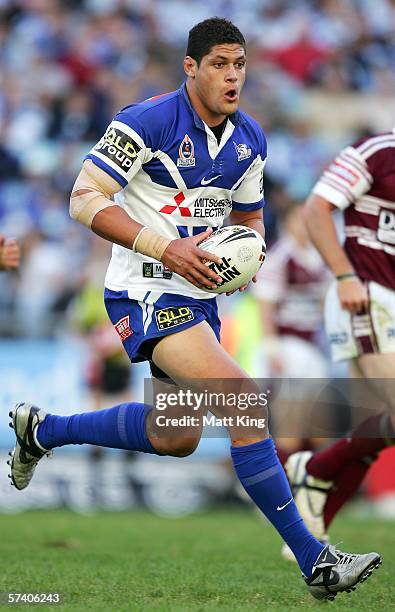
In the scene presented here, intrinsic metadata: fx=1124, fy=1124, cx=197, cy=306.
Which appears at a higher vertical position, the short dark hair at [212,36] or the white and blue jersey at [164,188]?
the short dark hair at [212,36]

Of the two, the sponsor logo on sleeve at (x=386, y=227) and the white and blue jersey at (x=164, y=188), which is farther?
the sponsor logo on sleeve at (x=386, y=227)

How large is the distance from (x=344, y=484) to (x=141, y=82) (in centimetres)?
964

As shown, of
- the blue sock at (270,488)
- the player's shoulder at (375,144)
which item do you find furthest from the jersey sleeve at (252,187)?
the blue sock at (270,488)

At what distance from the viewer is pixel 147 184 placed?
5.34m

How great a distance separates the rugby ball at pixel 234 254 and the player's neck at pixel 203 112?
56 centimetres

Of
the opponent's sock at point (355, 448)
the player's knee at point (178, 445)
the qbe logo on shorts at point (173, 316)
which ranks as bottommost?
the opponent's sock at point (355, 448)

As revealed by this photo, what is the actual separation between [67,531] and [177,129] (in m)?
4.10

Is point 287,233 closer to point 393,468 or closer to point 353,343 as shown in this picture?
point 393,468

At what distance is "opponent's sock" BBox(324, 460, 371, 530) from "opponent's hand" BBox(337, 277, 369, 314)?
39.5 inches

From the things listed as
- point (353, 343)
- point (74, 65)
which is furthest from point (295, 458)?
point (74, 65)

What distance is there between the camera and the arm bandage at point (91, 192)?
5.05 meters

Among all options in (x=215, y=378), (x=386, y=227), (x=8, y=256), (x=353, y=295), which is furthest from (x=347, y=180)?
A: (x=8, y=256)

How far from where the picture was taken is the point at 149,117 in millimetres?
5184

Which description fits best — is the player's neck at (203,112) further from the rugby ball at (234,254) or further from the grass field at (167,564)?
the grass field at (167,564)
